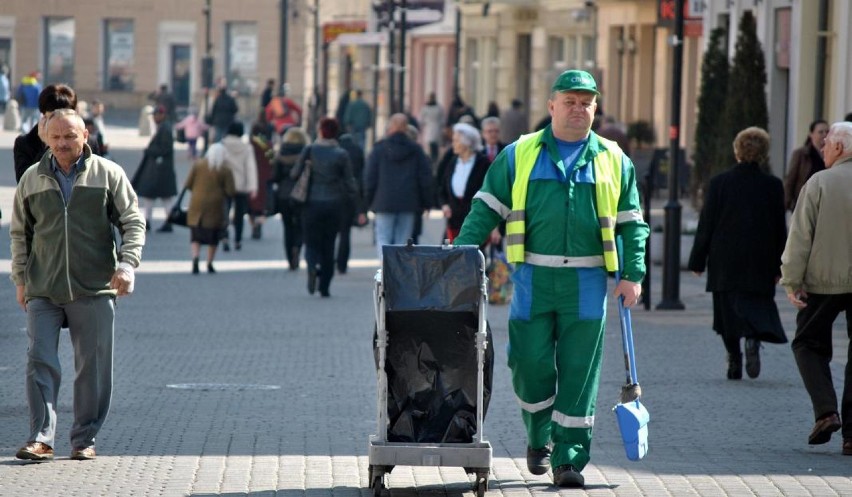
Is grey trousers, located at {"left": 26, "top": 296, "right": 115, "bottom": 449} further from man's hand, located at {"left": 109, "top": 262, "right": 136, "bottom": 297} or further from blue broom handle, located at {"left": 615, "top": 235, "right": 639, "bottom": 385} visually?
blue broom handle, located at {"left": 615, "top": 235, "right": 639, "bottom": 385}

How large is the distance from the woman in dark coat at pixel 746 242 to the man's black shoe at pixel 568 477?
4.47 metres

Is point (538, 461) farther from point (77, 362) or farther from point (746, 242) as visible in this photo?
point (746, 242)

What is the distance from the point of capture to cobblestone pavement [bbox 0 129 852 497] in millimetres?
8148

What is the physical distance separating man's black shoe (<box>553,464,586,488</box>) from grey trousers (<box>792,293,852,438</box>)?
210 cm

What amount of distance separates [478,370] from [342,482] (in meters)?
0.85

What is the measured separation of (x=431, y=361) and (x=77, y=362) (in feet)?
5.70

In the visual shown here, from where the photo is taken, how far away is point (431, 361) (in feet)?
25.7

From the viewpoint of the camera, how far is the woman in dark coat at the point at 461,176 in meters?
17.7

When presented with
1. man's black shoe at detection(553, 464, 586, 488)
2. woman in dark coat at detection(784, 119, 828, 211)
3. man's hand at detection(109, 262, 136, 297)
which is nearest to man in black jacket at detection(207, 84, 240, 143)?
woman in dark coat at detection(784, 119, 828, 211)

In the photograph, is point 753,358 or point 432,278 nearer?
point 432,278

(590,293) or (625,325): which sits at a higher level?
(590,293)

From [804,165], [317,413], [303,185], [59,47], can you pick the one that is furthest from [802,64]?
[59,47]

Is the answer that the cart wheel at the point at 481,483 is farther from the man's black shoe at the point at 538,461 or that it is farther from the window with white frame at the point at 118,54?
the window with white frame at the point at 118,54

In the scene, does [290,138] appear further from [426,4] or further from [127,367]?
[127,367]
